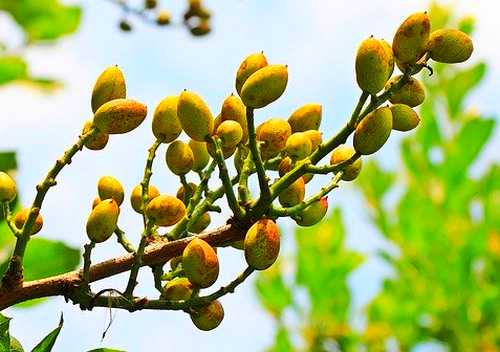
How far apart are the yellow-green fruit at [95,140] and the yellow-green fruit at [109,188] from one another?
0.25ft

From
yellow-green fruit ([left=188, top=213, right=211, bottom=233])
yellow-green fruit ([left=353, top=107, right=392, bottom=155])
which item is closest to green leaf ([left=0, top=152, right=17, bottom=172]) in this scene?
yellow-green fruit ([left=188, top=213, right=211, bottom=233])

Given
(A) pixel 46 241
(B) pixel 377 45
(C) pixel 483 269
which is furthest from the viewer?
(C) pixel 483 269

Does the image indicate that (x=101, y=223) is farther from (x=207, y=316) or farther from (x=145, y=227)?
(x=207, y=316)

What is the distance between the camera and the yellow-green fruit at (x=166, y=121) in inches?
66.9

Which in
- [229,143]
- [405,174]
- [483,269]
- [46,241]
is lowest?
[229,143]

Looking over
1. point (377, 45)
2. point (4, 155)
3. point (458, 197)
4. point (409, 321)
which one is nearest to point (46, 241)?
point (4, 155)

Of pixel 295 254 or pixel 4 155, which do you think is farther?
pixel 295 254

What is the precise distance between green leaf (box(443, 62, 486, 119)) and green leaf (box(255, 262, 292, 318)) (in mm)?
1950

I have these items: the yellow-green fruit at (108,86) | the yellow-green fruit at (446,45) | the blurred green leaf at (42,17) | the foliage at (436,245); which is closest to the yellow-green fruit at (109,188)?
the yellow-green fruit at (108,86)

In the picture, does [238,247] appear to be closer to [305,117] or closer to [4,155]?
[305,117]

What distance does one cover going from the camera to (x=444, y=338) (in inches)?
267

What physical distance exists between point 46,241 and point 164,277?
92 cm

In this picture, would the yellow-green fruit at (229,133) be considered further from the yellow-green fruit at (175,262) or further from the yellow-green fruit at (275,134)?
the yellow-green fruit at (175,262)

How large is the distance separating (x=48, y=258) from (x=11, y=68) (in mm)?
1439
